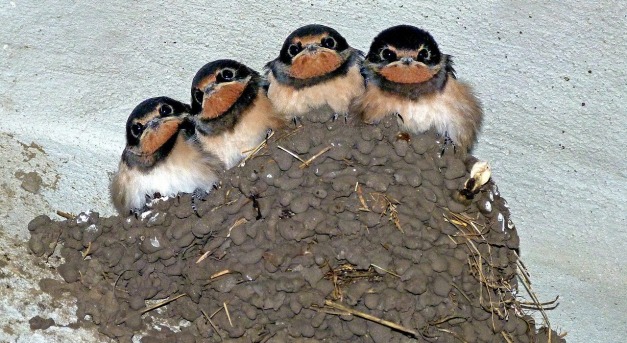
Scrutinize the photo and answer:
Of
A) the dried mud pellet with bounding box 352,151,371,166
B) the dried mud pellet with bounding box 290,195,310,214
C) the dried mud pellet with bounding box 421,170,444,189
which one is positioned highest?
the dried mud pellet with bounding box 352,151,371,166

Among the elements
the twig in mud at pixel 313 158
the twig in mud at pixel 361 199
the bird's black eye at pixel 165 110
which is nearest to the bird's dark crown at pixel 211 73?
the bird's black eye at pixel 165 110

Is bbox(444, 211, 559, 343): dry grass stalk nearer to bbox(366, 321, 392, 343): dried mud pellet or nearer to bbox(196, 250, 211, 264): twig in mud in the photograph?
bbox(366, 321, 392, 343): dried mud pellet

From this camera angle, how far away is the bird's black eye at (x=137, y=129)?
4.43 meters

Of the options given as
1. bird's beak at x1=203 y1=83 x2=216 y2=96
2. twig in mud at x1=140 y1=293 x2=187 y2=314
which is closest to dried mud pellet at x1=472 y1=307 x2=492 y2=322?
twig in mud at x1=140 y1=293 x2=187 y2=314

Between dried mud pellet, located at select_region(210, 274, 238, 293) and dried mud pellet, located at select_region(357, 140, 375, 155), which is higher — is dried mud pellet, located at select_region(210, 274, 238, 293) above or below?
below

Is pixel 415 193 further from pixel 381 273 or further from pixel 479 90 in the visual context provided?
pixel 479 90

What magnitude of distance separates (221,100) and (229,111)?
0.07m

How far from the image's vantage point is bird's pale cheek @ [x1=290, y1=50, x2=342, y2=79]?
4410 mm

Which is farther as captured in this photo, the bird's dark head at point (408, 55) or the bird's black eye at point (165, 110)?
the bird's black eye at point (165, 110)

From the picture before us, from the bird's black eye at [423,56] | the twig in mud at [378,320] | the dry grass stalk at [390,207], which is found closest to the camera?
the twig in mud at [378,320]

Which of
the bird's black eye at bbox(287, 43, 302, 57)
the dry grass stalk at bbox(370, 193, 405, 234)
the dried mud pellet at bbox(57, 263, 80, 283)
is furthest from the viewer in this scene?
the dried mud pellet at bbox(57, 263, 80, 283)

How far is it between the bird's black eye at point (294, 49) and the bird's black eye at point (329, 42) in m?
0.10

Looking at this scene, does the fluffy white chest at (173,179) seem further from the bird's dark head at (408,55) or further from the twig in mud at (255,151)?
the bird's dark head at (408,55)

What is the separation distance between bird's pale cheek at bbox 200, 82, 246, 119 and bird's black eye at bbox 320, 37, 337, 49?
0.41m
